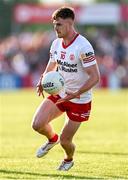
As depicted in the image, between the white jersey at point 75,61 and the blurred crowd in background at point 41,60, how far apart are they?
94.6 feet

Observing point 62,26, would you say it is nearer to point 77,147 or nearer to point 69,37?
point 69,37

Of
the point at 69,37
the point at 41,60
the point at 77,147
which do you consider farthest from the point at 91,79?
the point at 41,60

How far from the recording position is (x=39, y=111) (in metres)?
12.6

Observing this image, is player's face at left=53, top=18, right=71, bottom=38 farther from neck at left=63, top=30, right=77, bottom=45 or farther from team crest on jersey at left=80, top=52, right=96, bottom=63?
team crest on jersey at left=80, top=52, right=96, bottom=63

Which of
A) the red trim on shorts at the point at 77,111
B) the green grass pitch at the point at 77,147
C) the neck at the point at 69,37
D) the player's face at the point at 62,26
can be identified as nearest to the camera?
the green grass pitch at the point at 77,147

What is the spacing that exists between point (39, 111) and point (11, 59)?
99.6 ft

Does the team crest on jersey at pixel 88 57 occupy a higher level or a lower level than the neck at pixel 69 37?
lower

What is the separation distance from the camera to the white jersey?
12.1 metres

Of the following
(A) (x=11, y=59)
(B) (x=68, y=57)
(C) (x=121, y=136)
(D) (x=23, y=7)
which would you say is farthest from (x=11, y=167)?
(D) (x=23, y=7)

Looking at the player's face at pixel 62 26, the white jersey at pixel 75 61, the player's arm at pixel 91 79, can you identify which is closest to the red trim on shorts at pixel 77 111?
the white jersey at pixel 75 61

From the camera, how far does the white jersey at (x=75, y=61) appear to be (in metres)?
12.1

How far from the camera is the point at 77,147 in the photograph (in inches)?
669

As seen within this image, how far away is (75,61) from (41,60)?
30.0 meters

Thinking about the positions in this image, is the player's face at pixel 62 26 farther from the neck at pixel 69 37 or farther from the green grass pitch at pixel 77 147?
the green grass pitch at pixel 77 147
